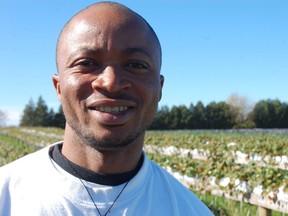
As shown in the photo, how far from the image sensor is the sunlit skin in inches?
51.6

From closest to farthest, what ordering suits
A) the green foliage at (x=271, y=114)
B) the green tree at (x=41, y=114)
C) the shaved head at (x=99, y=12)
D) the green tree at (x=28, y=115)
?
the shaved head at (x=99, y=12) → the green foliage at (x=271, y=114) → the green tree at (x=41, y=114) → the green tree at (x=28, y=115)

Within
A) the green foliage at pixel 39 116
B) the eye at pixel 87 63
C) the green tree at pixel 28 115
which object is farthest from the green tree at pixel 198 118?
the eye at pixel 87 63

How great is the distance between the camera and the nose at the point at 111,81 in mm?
1291

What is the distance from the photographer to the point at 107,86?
1290 millimetres

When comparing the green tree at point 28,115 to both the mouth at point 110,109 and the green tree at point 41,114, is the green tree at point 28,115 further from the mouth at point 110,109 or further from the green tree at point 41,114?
the mouth at point 110,109

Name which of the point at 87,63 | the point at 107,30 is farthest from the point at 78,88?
the point at 107,30

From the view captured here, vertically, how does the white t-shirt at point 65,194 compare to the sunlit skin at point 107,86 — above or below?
below

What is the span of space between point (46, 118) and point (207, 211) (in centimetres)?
5910

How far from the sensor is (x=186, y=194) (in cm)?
152

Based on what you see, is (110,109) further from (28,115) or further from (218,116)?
(28,115)

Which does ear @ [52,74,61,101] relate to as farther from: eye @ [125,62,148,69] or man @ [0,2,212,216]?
eye @ [125,62,148,69]

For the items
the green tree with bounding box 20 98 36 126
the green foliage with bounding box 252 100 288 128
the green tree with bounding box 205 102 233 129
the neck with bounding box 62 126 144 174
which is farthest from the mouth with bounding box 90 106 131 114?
the green tree with bounding box 20 98 36 126

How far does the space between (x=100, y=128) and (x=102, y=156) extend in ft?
0.32

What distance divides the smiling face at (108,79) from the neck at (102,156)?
15 mm
